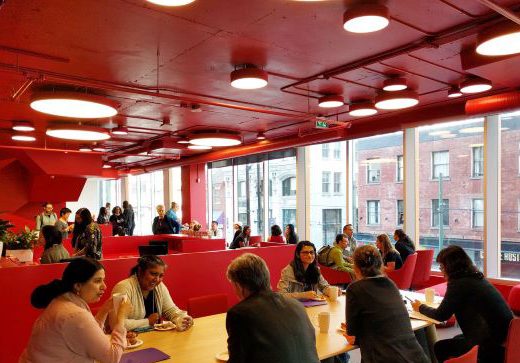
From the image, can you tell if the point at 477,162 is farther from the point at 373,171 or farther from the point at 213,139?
the point at 213,139

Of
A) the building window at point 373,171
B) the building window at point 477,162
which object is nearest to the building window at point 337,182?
the building window at point 373,171

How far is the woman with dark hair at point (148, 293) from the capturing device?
3.33 m

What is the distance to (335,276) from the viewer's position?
7.39 meters

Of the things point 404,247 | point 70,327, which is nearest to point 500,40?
point 70,327

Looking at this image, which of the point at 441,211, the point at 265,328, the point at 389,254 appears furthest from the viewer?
the point at 441,211

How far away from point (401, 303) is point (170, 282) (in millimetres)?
3579

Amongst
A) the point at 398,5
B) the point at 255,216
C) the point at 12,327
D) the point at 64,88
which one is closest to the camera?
the point at 398,5

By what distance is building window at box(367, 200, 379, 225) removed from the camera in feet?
30.6

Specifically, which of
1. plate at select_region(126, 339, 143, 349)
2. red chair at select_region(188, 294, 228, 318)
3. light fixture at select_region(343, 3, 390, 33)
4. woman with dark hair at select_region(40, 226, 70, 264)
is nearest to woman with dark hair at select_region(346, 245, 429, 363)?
plate at select_region(126, 339, 143, 349)

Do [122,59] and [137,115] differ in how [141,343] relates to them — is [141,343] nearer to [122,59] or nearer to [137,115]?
[122,59]

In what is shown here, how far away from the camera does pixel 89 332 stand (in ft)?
6.89

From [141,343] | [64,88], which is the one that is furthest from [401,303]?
[64,88]

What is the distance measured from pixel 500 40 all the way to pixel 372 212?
20.8 ft

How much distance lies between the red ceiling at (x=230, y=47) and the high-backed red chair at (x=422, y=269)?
2.52m
